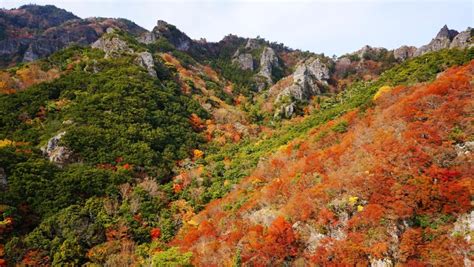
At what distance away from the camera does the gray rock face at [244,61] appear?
13238cm

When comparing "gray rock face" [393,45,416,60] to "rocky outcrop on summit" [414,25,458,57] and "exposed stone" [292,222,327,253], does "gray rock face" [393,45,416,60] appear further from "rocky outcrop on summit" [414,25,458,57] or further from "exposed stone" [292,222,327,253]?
"exposed stone" [292,222,327,253]

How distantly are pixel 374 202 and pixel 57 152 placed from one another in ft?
138

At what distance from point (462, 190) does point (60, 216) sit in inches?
1529

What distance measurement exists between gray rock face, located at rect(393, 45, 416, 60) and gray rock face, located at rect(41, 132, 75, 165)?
98716 mm

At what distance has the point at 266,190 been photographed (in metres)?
36.2

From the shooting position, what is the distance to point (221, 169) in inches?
2136

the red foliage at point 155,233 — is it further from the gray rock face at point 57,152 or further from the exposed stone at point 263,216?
the gray rock face at point 57,152

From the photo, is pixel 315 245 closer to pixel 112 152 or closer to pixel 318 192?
pixel 318 192

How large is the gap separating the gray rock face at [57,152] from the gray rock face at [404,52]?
98.7m

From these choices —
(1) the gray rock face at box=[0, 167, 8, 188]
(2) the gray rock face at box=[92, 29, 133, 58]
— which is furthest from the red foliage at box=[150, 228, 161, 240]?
(2) the gray rock face at box=[92, 29, 133, 58]

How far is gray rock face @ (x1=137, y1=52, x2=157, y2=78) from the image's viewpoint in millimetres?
81938

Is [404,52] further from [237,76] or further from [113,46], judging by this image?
[113,46]

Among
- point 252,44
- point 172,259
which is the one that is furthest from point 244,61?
point 172,259

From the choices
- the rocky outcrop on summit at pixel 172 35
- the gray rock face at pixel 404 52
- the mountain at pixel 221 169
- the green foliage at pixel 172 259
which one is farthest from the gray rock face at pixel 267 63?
the green foliage at pixel 172 259
